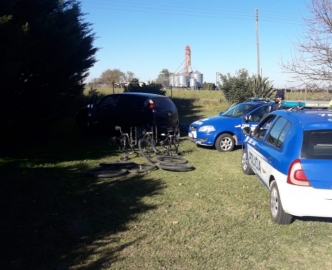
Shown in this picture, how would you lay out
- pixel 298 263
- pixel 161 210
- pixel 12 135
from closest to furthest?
pixel 298 263, pixel 161 210, pixel 12 135

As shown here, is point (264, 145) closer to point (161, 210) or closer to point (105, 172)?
point (161, 210)

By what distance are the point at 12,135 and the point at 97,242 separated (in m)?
6.80

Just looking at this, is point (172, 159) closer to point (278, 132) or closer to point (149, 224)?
point (278, 132)

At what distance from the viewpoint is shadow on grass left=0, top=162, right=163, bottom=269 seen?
4.39 m

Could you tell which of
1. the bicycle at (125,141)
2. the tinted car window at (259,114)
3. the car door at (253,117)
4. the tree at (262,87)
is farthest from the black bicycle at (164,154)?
the tree at (262,87)

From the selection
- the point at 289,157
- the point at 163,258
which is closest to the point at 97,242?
the point at 163,258

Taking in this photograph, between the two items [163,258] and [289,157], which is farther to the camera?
[289,157]

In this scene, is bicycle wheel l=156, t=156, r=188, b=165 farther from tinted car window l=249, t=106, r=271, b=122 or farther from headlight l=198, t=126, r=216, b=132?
tinted car window l=249, t=106, r=271, b=122

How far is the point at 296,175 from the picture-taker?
4.84 m

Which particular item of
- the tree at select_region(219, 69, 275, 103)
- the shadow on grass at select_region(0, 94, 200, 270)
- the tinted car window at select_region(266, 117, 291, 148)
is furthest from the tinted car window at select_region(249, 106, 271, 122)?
the tree at select_region(219, 69, 275, 103)

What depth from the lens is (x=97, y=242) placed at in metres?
4.79

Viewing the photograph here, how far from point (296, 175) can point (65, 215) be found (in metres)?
3.35

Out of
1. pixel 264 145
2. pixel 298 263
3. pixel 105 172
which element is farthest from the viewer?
pixel 105 172

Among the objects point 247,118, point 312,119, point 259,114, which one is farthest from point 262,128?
point 259,114
